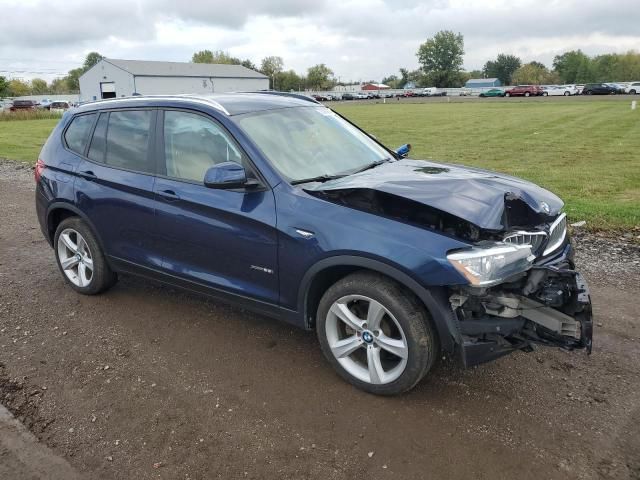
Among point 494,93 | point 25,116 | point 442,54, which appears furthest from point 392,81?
point 25,116

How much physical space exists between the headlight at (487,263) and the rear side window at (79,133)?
3.63 m

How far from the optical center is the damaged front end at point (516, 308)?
3.01 m

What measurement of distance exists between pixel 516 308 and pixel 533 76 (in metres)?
129

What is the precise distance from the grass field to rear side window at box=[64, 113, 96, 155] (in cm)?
608

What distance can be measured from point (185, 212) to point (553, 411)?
2.83 m

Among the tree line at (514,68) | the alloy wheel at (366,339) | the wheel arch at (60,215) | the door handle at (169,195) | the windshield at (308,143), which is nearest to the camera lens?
the alloy wheel at (366,339)

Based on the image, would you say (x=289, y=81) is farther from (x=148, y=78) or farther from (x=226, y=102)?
(x=226, y=102)

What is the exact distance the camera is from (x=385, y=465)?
281 cm

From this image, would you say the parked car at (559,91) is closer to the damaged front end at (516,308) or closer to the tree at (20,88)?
the damaged front end at (516,308)

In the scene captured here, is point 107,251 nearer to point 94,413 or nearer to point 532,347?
point 94,413

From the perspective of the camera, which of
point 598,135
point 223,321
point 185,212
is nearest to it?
point 185,212

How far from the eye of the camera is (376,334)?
3.34 meters

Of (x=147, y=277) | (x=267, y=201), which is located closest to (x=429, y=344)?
(x=267, y=201)

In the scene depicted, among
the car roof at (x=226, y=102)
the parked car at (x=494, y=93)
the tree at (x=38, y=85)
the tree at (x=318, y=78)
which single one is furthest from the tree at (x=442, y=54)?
the car roof at (x=226, y=102)
